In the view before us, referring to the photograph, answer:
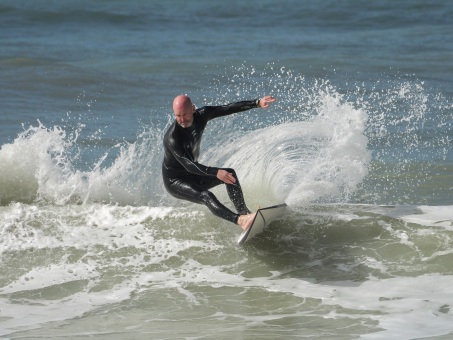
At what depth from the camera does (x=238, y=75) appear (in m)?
20.3

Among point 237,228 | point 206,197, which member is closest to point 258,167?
point 237,228

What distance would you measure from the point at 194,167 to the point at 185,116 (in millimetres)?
467

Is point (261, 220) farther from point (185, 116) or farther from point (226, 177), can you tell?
point (185, 116)

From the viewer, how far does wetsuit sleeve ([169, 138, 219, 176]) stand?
27.2 ft

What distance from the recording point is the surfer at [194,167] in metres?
8.43

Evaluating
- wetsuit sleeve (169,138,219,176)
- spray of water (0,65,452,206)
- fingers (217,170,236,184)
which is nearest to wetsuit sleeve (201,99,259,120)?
wetsuit sleeve (169,138,219,176)

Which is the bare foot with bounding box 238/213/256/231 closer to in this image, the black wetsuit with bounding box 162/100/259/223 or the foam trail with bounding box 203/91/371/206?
the black wetsuit with bounding box 162/100/259/223

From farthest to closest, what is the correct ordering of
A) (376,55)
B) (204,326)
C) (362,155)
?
(376,55), (362,155), (204,326)

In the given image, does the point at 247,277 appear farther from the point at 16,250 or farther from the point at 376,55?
the point at 376,55

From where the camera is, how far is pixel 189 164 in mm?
8453

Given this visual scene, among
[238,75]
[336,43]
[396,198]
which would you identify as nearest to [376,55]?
[336,43]

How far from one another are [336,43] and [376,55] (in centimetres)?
255

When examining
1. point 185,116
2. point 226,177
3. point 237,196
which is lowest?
point 237,196

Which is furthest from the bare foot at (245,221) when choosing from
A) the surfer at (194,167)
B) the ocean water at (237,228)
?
the ocean water at (237,228)
